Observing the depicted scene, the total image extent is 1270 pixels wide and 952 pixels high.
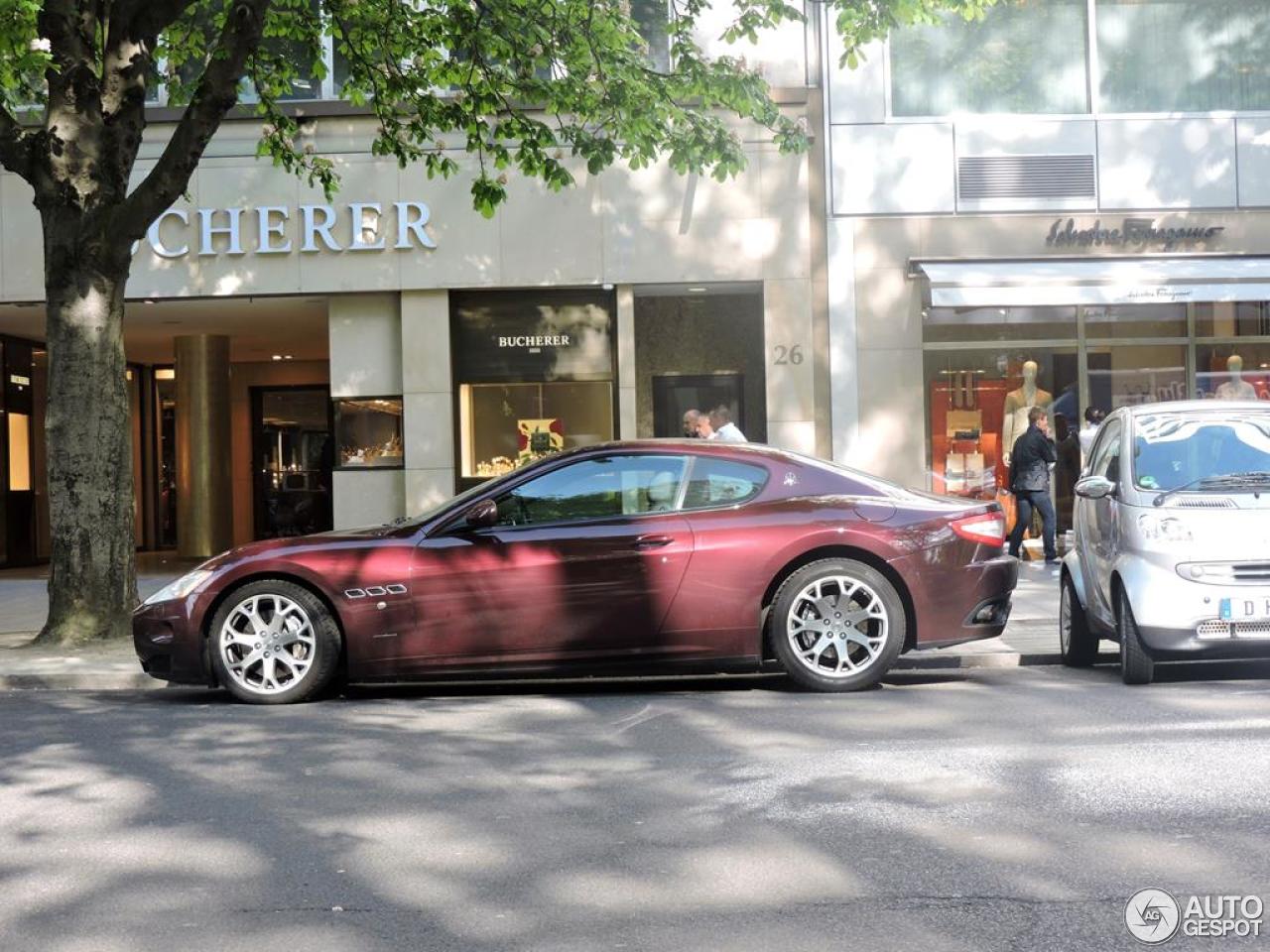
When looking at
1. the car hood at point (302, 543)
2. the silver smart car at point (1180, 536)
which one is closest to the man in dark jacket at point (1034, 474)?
the silver smart car at point (1180, 536)

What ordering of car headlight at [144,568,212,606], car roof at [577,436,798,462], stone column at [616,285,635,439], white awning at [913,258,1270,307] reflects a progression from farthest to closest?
stone column at [616,285,635,439] → white awning at [913,258,1270,307] → car roof at [577,436,798,462] → car headlight at [144,568,212,606]

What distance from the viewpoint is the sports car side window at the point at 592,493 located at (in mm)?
8852

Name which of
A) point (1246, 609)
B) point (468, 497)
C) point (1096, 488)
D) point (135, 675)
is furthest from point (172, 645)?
point (1246, 609)

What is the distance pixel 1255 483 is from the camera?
862 centimetres

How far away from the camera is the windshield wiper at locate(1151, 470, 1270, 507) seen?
8.60 meters

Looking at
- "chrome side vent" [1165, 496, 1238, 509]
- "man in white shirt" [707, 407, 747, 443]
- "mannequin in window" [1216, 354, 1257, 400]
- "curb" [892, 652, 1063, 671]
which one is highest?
"mannequin in window" [1216, 354, 1257, 400]

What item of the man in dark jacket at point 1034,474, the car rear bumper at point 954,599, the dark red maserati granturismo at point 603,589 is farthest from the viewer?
the man in dark jacket at point 1034,474

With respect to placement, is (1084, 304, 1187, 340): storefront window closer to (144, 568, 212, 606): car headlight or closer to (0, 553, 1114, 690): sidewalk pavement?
(0, 553, 1114, 690): sidewalk pavement

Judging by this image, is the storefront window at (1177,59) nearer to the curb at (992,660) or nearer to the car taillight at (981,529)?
the curb at (992,660)

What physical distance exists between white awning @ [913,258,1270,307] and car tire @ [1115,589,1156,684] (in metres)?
9.31

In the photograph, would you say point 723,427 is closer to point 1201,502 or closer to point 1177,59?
point 1201,502

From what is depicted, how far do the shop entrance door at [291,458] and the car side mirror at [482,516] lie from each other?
17.9 meters

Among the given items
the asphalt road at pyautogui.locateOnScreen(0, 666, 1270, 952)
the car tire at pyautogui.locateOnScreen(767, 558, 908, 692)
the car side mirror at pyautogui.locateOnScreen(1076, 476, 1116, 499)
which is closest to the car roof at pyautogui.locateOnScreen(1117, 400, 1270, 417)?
the car side mirror at pyautogui.locateOnScreen(1076, 476, 1116, 499)

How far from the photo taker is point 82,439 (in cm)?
1188
